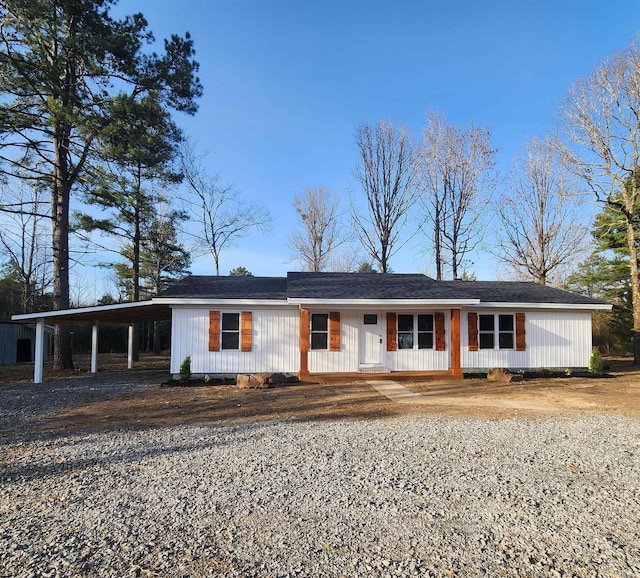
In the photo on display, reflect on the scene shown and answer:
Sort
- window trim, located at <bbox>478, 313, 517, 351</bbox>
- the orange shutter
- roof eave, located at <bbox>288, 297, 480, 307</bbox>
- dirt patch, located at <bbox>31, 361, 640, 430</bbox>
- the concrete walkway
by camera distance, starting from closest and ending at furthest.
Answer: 1. dirt patch, located at <bbox>31, 361, 640, 430</bbox>
2. the concrete walkway
3. roof eave, located at <bbox>288, 297, 480, 307</bbox>
4. the orange shutter
5. window trim, located at <bbox>478, 313, 517, 351</bbox>

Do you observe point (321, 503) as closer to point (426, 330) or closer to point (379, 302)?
point (379, 302)

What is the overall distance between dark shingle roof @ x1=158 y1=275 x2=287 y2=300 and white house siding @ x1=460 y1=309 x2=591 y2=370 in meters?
6.55

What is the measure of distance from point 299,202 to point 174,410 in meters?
23.0

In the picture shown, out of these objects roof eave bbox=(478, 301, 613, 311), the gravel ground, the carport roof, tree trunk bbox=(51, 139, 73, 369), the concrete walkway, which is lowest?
the concrete walkway

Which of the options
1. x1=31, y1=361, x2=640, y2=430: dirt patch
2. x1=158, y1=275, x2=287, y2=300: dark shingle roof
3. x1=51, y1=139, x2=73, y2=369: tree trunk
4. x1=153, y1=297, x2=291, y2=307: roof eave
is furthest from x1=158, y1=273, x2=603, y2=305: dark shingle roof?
x1=51, y1=139, x2=73, y2=369: tree trunk

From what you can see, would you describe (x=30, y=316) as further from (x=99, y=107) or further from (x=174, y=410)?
(x=99, y=107)

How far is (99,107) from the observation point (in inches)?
526

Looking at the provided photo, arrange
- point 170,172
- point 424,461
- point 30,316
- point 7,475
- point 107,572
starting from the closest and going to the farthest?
point 107,572 < point 7,475 < point 424,461 < point 30,316 < point 170,172

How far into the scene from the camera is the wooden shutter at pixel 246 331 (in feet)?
40.4

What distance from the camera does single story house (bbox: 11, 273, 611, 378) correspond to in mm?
12055

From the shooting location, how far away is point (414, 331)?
1329 centimetres

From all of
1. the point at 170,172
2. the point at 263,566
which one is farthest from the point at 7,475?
the point at 170,172

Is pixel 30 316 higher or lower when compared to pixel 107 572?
higher

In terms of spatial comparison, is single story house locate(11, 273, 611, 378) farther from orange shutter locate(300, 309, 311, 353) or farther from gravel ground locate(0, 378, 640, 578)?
gravel ground locate(0, 378, 640, 578)
